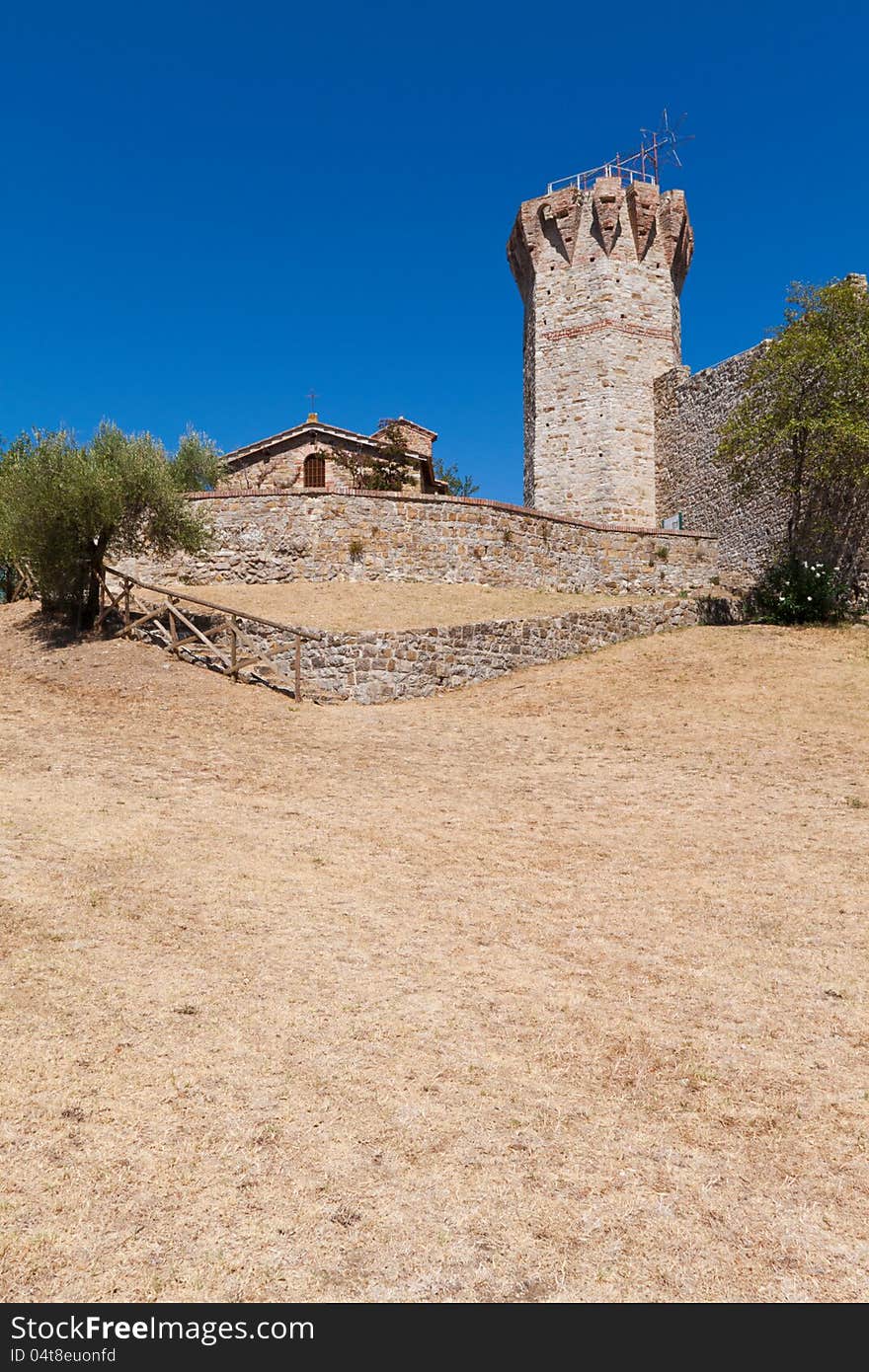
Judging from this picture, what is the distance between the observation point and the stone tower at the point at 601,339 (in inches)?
1362

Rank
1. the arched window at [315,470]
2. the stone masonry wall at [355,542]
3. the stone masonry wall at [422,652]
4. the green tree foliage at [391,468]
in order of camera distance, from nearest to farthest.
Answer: the stone masonry wall at [422,652], the stone masonry wall at [355,542], the green tree foliage at [391,468], the arched window at [315,470]

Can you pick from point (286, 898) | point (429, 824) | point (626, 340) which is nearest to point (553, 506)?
point (626, 340)

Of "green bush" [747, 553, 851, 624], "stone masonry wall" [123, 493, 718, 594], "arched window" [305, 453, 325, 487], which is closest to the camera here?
"green bush" [747, 553, 851, 624]

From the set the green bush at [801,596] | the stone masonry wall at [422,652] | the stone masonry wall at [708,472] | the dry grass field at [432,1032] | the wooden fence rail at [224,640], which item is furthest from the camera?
the stone masonry wall at [708,472]

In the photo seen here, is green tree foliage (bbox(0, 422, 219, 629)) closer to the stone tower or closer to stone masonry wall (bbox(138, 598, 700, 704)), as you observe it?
stone masonry wall (bbox(138, 598, 700, 704))

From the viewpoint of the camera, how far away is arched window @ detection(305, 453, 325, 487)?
3622 centimetres

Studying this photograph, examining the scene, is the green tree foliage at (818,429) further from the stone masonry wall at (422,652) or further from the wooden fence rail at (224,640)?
the wooden fence rail at (224,640)

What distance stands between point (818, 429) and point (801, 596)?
5.16 m

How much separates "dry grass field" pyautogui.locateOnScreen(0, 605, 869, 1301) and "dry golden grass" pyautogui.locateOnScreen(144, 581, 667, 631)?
27.5 ft

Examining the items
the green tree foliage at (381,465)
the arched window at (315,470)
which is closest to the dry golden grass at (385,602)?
the green tree foliage at (381,465)

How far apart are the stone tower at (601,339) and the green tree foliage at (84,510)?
1919cm

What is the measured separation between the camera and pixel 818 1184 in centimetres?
399

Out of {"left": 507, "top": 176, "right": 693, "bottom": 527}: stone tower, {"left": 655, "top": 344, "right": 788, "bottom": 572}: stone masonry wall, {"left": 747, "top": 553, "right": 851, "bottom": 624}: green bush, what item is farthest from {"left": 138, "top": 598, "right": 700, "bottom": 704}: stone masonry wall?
{"left": 507, "top": 176, "right": 693, "bottom": 527}: stone tower

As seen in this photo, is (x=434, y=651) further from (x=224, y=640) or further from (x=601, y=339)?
(x=601, y=339)
